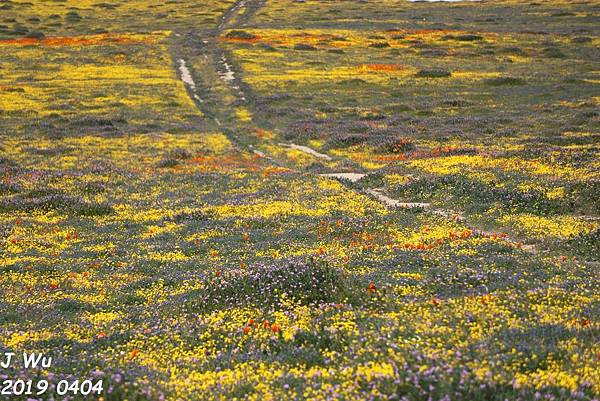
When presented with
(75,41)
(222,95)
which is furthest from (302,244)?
(75,41)

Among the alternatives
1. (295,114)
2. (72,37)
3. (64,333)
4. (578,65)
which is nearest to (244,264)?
(64,333)

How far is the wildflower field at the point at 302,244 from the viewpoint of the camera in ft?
26.2

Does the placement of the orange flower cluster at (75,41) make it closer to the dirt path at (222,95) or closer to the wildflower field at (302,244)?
the dirt path at (222,95)

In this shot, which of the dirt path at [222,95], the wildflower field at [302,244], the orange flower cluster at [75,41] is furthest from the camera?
the orange flower cluster at [75,41]

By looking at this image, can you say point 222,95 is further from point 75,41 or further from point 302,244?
point 302,244

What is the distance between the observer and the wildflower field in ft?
26.2

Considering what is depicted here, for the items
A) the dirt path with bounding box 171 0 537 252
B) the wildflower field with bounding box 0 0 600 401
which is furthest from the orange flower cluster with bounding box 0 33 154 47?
the wildflower field with bounding box 0 0 600 401

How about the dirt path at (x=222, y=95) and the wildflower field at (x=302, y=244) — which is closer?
the wildflower field at (x=302, y=244)

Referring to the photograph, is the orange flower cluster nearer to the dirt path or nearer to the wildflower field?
the dirt path

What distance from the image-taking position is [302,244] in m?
17.3

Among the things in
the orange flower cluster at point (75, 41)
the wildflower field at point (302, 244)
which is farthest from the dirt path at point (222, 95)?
the orange flower cluster at point (75, 41)

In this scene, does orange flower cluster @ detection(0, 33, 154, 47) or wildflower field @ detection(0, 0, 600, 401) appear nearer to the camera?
wildflower field @ detection(0, 0, 600, 401)

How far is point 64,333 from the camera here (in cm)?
1091

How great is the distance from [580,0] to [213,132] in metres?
149
